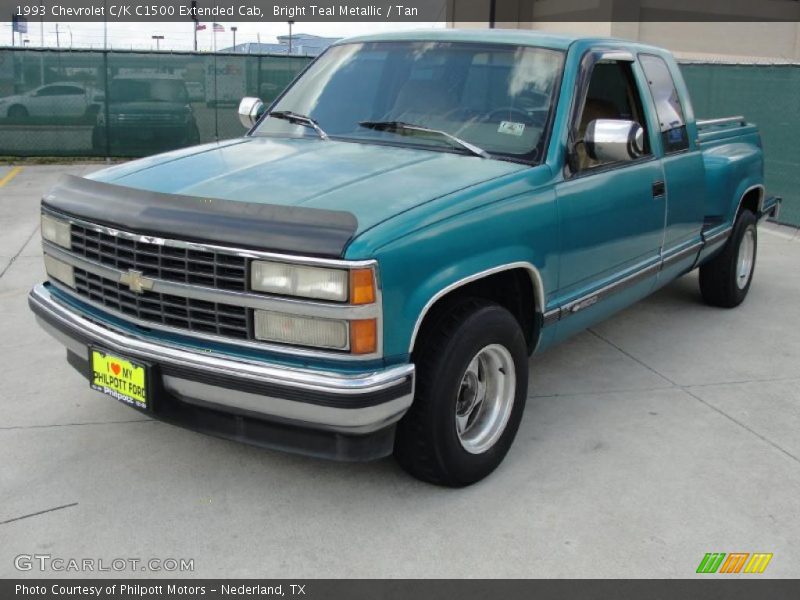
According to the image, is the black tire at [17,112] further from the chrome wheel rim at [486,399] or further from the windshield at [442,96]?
the chrome wheel rim at [486,399]

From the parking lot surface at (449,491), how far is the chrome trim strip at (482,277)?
760 mm

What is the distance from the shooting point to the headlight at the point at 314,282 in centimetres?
289

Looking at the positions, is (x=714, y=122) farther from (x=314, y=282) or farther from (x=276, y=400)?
(x=276, y=400)

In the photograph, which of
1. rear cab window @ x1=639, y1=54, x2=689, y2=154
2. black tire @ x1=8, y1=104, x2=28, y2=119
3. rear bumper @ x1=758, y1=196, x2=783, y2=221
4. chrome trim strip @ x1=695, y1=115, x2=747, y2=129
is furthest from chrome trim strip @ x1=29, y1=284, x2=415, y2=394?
black tire @ x1=8, y1=104, x2=28, y2=119

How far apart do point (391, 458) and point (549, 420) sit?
970 mm

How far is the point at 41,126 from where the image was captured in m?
15.1

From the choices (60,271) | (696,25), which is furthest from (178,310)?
(696,25)

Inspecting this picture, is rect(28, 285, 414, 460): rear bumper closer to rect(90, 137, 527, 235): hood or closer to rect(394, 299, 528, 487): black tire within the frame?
rect(394, 299, 528, 487): black tire

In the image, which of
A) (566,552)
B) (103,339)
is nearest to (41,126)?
(103,339)

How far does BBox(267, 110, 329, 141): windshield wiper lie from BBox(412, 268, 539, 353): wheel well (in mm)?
1217

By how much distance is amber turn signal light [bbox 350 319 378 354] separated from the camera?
9.60 feet

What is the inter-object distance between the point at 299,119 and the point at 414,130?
733mm

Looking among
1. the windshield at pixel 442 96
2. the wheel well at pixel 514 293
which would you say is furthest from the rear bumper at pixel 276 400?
the windshield at pixel 442 96

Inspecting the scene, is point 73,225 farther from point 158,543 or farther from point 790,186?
point 790,186
